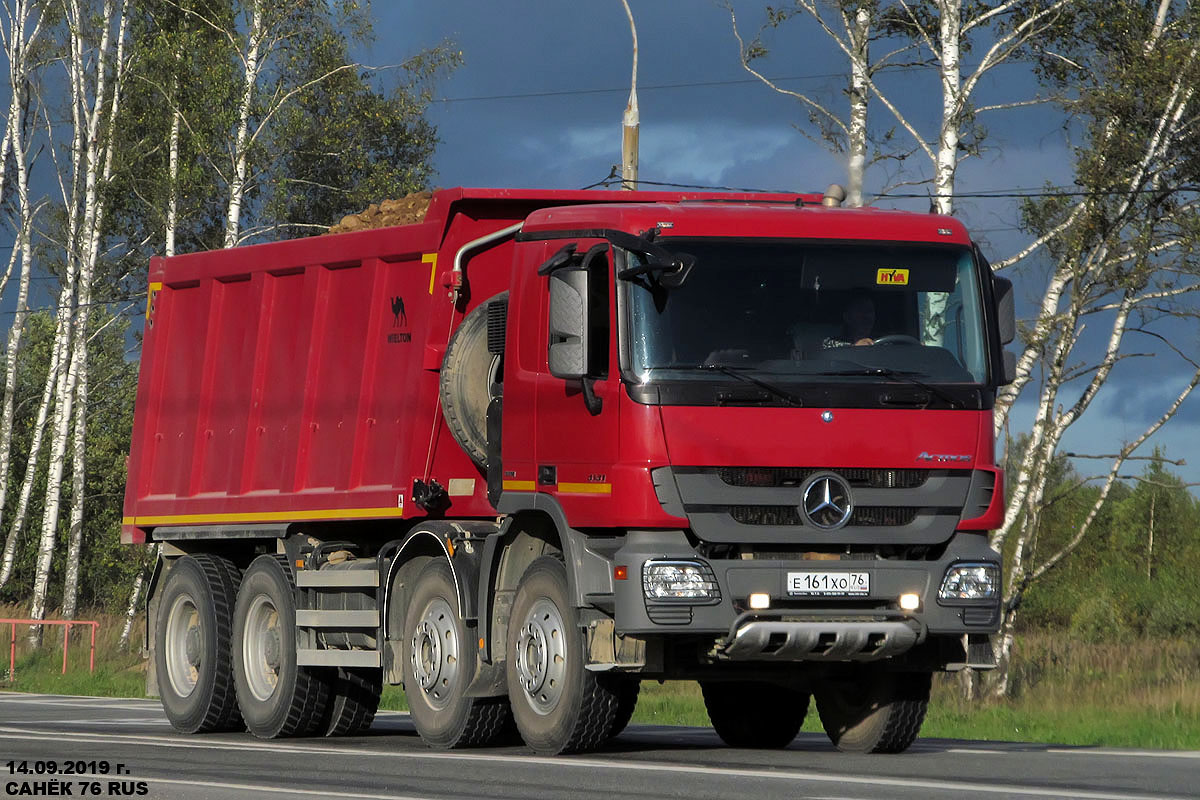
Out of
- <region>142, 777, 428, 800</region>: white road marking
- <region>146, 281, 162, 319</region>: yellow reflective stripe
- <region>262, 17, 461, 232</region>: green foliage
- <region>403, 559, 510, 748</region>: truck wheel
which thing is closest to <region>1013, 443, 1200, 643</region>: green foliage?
<region>262, 17, 461, 232</region>: green foliage

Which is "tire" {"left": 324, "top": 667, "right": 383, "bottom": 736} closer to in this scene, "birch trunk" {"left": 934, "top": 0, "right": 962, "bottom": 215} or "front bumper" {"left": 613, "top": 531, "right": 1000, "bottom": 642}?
"front bumper" {"left": 613, "top": 531, "right": 1000, "bottom": 642}

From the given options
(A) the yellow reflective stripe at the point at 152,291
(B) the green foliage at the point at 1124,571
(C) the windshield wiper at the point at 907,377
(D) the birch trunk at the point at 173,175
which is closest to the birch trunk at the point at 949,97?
(A) the yellow reflective stripe at the point at 152,291

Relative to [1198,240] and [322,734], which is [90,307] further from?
[322,734]

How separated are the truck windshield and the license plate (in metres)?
1.08

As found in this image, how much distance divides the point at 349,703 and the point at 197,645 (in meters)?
1.71

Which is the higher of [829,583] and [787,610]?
[829,583]

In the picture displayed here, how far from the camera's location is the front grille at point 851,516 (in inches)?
432

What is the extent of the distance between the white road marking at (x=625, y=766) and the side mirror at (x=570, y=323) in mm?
2172

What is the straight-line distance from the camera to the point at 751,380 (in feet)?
36.3

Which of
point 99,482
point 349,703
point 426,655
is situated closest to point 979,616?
point 426,655

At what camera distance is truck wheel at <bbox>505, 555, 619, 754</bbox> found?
11492 millimetres

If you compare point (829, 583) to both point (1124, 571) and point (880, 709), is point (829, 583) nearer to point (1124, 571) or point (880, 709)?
point (880, 709)

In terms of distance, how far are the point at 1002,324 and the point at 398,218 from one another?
15.8 feet

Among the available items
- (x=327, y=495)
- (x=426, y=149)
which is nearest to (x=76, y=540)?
(x=426, y=149)
